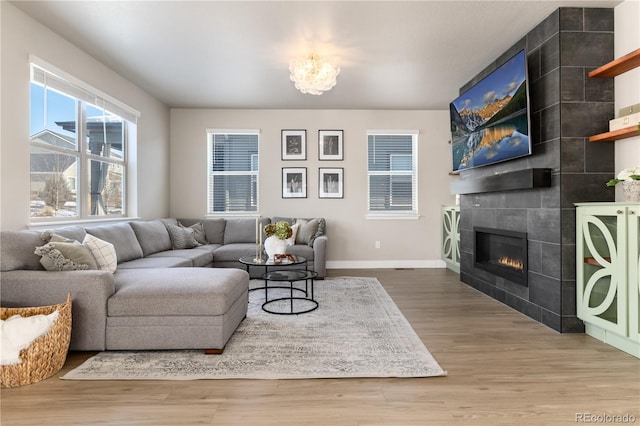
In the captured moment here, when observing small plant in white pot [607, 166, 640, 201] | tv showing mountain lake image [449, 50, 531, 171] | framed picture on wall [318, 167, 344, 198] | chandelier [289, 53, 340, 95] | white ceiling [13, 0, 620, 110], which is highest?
white ceiling [13, 0, 620, 110]

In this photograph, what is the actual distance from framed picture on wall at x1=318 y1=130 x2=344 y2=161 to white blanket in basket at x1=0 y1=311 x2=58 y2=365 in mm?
4151

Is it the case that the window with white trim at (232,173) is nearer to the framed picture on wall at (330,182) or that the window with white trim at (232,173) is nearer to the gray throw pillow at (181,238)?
the gray throw pillow at (181,238)

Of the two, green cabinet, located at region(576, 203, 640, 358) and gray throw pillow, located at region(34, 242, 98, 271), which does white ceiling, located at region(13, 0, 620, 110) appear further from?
gray throw pillow, located at region(34, 242, 98, 271)

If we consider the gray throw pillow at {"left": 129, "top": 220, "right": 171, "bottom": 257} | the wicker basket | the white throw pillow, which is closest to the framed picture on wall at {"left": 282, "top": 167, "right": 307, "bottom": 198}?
the gray throw pillow at {"left": 129, "top": 220, "right": 171, "bottom": 257}

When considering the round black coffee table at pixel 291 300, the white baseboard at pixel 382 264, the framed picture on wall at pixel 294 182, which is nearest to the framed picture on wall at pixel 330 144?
the framed picture on wall at pixel 294 182

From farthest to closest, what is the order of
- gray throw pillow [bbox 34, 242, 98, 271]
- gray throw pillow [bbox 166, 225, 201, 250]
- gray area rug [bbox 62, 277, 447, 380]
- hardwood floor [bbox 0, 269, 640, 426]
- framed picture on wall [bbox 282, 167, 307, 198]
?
framed picture on wall [bbox 282, 167, 307, 198] < gray throw pillow [bbox 166, 225, 201, 250] < gray throw pillow [bbox 34, 242, 98, 271] < gray area rug [bbox 62, 277, 447, 380] < hardwood floor [bbox 0, 269, 640, 426]

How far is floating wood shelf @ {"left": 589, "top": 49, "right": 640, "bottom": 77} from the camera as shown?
2301mm

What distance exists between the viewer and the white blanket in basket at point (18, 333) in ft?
5.95

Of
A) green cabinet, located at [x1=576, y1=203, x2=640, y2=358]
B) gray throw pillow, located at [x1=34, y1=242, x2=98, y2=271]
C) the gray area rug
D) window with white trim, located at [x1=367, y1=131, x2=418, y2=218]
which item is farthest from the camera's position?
window with white trim, located at [x1=367, y1=131, x2=418, y2=218]

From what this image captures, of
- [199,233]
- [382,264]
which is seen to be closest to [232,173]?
[199,233]

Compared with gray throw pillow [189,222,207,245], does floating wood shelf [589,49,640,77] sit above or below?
above

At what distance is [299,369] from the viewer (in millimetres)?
2031

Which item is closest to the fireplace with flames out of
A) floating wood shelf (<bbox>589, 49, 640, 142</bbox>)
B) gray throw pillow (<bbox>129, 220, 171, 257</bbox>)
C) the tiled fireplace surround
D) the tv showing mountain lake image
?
the tiled fireplace surround

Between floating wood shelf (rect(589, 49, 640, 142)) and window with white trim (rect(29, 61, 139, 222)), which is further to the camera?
window with white trim (rect(29, 61, 139, 222))
